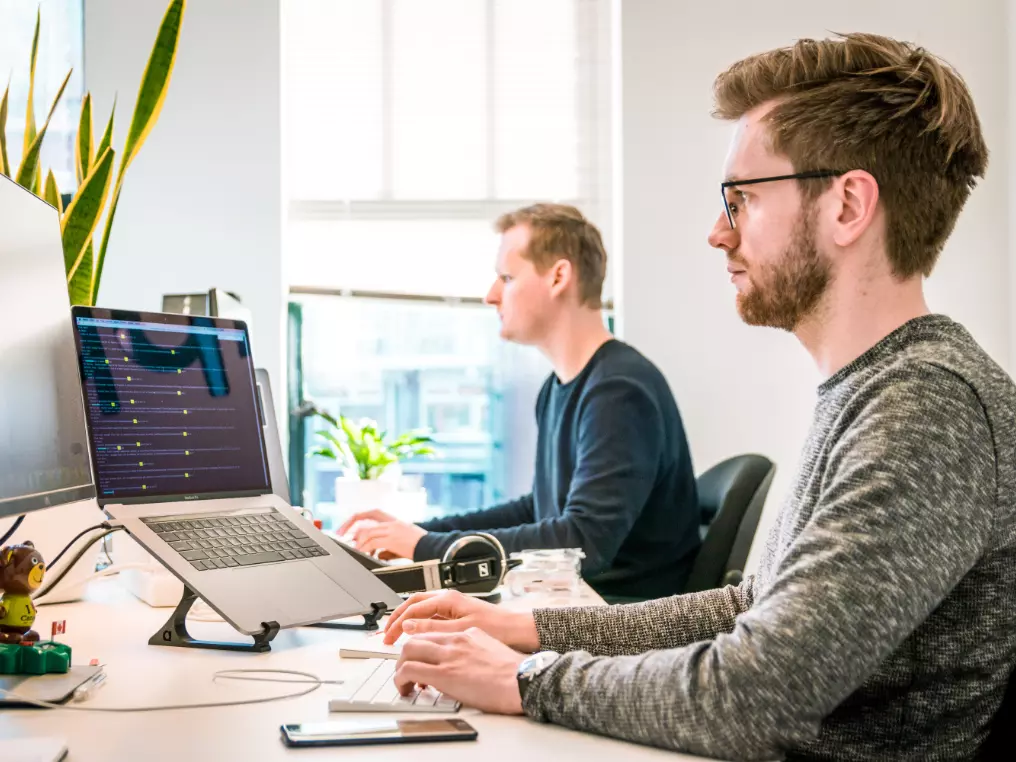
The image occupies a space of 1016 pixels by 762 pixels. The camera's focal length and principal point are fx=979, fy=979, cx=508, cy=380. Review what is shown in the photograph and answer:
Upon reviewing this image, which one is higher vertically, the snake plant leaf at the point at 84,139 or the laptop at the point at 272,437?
the snake plant leaf at the point at 84,139

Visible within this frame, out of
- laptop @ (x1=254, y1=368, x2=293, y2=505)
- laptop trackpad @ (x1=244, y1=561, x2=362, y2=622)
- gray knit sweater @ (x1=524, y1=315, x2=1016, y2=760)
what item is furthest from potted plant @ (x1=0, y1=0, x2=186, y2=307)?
gray knit sweater @ (x1=524, y1=315, x2=1016, y2=760)

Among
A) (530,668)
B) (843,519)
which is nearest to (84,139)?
(530,668)

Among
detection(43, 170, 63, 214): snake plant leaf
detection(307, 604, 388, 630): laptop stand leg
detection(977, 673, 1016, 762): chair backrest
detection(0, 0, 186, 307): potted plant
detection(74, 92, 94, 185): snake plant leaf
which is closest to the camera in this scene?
detection(977, 673, 1016, 762): chair backrest

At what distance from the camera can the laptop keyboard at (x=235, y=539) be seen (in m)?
1.18

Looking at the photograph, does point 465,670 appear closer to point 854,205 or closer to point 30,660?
point 30,660

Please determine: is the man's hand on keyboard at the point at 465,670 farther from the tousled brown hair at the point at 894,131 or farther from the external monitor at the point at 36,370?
the tousled brown hair at the point at 894,131

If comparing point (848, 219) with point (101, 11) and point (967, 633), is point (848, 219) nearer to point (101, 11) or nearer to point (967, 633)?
point (967, 633)

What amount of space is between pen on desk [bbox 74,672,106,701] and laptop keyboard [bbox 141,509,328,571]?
0.16 metres

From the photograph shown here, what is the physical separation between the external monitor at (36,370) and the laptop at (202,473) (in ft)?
0.10

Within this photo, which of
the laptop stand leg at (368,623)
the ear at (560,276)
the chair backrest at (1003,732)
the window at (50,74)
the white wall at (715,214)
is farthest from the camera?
the white wall at (715,214)

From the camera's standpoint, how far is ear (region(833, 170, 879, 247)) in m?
1.04

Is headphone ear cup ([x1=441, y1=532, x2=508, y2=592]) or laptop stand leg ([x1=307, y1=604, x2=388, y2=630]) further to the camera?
headphone ear cup ([x1=441, y1=532, x2=508, y2=592])

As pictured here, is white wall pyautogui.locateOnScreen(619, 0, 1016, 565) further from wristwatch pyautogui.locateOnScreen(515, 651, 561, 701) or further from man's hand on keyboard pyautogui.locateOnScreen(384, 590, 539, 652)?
wristwatch pyautogui.locateOnScreen(515, 651, 561, 701)

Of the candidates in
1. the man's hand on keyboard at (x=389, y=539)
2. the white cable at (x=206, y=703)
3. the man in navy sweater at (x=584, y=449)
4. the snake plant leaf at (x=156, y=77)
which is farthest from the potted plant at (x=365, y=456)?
the white cable at (x=206, y=703)
